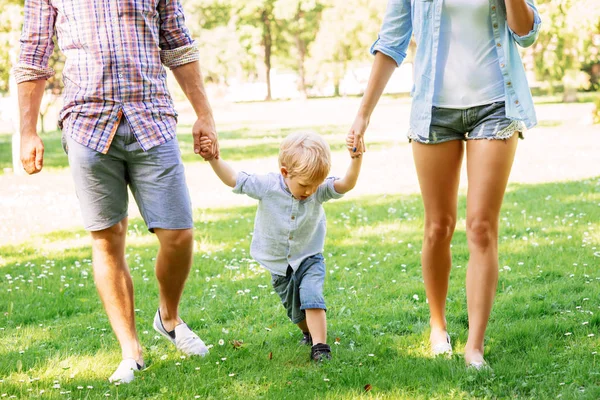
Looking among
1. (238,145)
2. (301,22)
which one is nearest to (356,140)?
(238,145)

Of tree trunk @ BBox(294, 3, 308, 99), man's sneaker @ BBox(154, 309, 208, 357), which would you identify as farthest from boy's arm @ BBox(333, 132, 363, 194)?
tree trunk @ BBox(294, 3, 308, 99)

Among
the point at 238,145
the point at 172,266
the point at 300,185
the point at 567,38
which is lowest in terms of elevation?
the point at 238,145

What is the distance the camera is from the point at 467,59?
4215 millimetres

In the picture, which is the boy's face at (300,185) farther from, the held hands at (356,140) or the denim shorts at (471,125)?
the denim shorts at (471,125)

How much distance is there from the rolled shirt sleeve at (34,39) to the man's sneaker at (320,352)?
6.90 feet

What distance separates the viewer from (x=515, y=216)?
8.98m

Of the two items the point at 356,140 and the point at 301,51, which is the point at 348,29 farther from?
the point at 356,140

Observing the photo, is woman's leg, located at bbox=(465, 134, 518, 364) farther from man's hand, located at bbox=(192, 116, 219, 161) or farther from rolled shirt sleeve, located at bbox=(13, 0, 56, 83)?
rolled shirt sleeve, located at bbox=(13, 0, 56, 83)

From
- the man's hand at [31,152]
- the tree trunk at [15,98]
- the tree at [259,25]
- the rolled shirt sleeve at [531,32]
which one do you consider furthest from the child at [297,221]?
the tree at [259,25]

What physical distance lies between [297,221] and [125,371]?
4.21ft

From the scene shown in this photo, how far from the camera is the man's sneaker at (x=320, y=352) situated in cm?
449

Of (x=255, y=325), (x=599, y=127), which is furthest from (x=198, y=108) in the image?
(x=599, y=127)

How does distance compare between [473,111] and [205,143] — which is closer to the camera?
[473,111]

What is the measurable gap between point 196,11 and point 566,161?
4526cm
